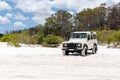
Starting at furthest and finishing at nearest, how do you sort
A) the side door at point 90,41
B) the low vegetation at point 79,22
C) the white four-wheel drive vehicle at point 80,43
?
the low vegetation at point 79,22 → the side door at point 90,41 → the white four-wheel drive vehicle at point 80,43

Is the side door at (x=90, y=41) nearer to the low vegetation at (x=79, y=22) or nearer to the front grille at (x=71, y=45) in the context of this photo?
the front grille at (x=71, y=45)

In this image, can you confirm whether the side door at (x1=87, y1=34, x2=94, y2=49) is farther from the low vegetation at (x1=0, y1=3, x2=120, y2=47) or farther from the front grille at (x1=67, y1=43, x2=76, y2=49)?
the low vegetation at (x1=0, y1=3, x2=120, y2=47)

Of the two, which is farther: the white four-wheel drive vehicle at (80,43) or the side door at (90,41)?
the side door at (90,41)

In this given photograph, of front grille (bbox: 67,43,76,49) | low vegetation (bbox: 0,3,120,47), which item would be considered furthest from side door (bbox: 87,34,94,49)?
low vegetation (bbox: 0,3,120,47)

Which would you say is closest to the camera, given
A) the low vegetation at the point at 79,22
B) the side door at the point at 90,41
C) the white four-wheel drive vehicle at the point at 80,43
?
the white four-wheel drive vehicle at the point at 80,43

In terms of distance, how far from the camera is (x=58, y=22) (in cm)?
7931

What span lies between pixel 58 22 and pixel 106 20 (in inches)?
544

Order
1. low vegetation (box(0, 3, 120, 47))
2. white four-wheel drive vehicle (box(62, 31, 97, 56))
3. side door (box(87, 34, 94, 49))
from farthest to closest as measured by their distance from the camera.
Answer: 1. low vegetation (box(0, 3, 120, 47))
2. side door (box(87, 34, 94, 49))
3. white four-wheel drive vehicle (box(62, 31, 97, 56))

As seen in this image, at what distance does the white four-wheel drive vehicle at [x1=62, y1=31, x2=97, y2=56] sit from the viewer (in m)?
25.7

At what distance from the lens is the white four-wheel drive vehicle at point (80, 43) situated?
84.3ft

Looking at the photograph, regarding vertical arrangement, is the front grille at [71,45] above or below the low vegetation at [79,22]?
below

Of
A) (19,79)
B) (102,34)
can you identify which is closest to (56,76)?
(19,79)

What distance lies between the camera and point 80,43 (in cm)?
2570

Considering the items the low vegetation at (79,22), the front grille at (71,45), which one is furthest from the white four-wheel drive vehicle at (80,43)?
the low vegetation at (79,22)
